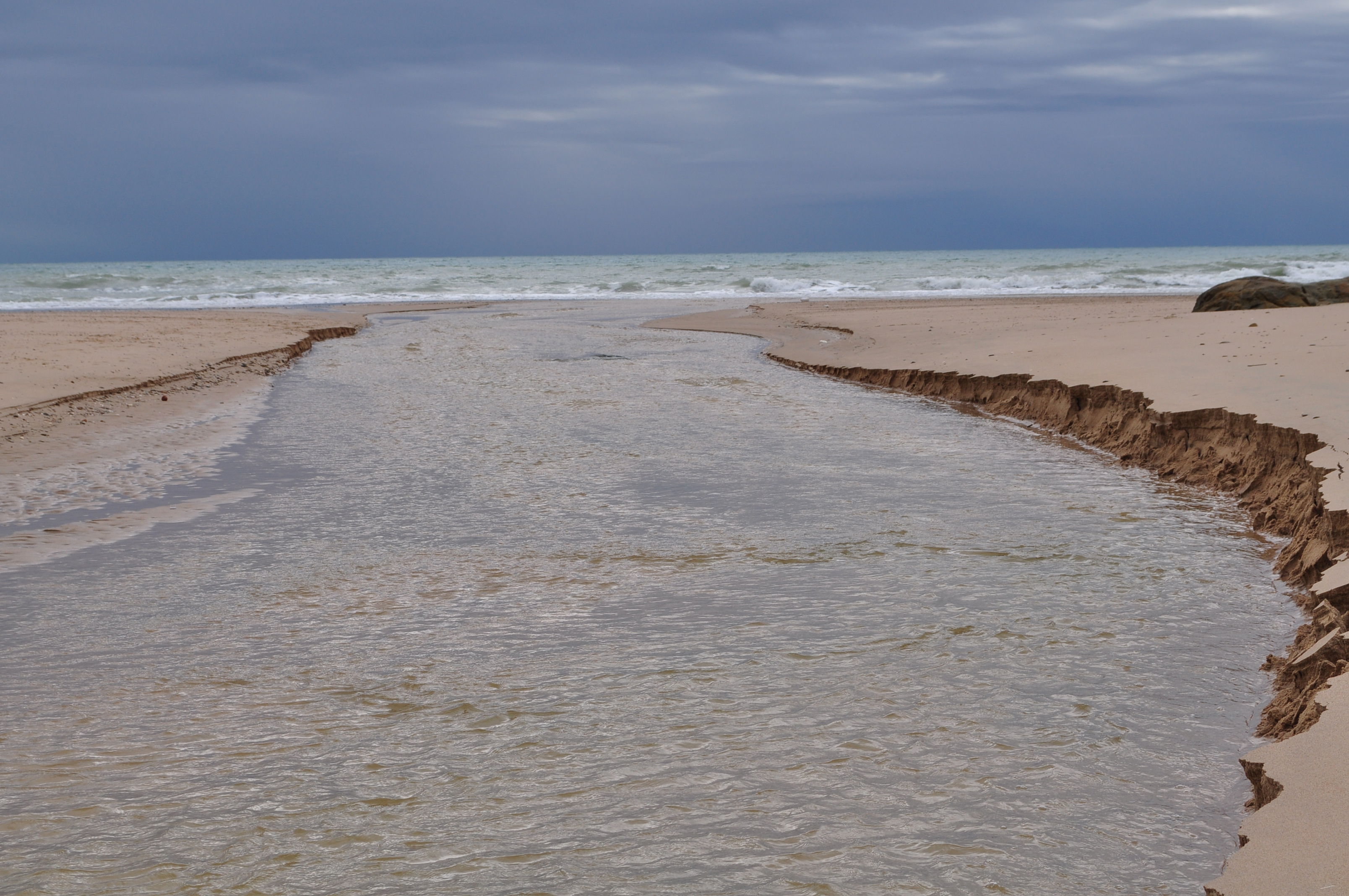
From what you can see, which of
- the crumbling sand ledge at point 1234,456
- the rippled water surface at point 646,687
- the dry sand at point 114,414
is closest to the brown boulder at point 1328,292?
the crumbling sand ledge at point 1234,456

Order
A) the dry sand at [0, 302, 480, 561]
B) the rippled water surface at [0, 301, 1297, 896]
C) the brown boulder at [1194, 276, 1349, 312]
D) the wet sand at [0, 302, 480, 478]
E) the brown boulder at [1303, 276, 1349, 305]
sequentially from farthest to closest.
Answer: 1. the brown boulder at [1303, 276, 1349, 305]
2. the brown boulder at [1194, 276, 1349, 312]
3. the wet sand at [0, 302, 480, 478]
4. the dry sand at [0, 302, 480, 561]
5. the rippled water surface at [0, 301, 1297, 896]

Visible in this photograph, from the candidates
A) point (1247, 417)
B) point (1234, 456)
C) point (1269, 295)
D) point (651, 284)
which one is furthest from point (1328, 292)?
point (651, 284)

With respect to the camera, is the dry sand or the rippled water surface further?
the dry sand

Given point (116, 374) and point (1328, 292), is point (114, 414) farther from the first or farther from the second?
point (1328, 292)

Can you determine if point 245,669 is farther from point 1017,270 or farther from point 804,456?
point 1017,270

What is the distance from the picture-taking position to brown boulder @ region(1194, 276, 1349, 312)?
14.3 metres

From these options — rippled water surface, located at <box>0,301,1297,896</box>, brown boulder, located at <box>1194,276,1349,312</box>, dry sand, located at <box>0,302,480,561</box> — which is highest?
brown boulder, located at <box>1194,276,1349,312</box>

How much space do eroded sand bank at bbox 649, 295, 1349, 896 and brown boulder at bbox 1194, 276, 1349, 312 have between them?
977 millimetres

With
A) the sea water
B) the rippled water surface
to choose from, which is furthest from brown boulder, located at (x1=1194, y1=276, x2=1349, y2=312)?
→ the sea water

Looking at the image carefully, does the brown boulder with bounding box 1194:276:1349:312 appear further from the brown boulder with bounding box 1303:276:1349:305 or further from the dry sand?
the dry sand

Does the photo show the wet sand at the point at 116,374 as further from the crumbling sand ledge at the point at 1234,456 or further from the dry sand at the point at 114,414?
the crumbling sand ledge at the point at 1234,456

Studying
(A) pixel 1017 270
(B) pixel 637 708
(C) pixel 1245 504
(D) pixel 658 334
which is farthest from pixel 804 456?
(A) pixel 1017 270

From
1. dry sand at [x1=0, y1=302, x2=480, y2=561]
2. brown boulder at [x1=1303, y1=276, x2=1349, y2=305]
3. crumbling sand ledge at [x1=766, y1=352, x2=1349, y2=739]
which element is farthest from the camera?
brown boulder at [x1=1303, y1=276, x2=1349, y2=305]

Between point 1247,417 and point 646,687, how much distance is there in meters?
5.06
